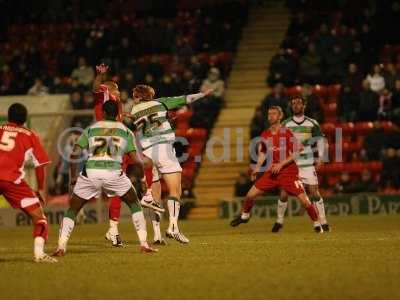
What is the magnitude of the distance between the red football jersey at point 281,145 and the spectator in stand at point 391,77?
831cm

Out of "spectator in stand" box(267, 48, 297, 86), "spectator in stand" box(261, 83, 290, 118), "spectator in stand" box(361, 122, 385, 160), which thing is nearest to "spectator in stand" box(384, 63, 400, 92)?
"spectator in stand" box(361, 122, 385, 160)

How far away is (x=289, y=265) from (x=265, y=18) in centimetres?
2239

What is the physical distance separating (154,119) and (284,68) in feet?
42.8

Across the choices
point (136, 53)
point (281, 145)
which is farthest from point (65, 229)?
point (136, 53)

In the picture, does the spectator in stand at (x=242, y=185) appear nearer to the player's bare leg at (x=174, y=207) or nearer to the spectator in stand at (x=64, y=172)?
the spectator in stand at (x=64, y=172)

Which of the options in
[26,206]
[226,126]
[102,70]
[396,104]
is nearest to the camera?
[26,206]

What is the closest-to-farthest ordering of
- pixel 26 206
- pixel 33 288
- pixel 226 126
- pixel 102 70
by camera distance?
pixel 33 288
pixel 26 206
pixel 102 70
pixel 226 126

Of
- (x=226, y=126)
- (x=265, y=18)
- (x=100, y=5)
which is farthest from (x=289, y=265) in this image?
(x=100, y=5)

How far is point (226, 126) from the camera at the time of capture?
2828cm

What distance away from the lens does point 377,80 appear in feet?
84.2

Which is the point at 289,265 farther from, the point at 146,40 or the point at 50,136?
the point at 146,40

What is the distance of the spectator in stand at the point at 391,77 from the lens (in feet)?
82.9

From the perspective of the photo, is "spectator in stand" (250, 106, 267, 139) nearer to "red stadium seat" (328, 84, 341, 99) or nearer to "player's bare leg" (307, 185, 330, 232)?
"red stadium seat" (328, 84, 341, 99)

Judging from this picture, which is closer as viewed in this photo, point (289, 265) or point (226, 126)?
point (289, 265)
